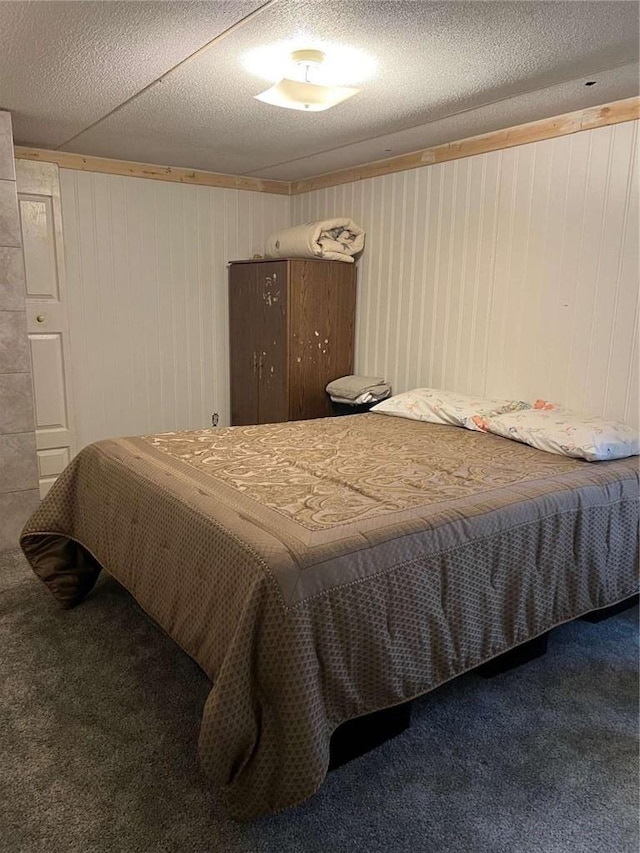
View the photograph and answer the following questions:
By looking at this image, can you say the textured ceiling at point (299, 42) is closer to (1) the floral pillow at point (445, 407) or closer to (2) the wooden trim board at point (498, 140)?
(2) the wooden trim board at point (498, 140)

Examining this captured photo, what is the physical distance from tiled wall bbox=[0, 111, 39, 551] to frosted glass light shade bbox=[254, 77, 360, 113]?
1470mm

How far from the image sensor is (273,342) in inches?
163

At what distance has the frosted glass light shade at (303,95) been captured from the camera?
233cm

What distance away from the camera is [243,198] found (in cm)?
457

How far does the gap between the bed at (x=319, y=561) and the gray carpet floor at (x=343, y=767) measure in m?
0.25

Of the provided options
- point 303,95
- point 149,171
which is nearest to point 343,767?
point 303,95

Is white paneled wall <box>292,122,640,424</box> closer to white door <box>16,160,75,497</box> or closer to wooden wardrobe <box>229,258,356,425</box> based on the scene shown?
wooden wardrobe <box>229,258,356,425</box>

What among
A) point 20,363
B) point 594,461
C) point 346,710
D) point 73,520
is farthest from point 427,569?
point 20,363

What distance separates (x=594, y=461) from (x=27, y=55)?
8.75ft

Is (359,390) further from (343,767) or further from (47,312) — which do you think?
(343,767)

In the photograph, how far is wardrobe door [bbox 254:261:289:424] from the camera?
159 inches

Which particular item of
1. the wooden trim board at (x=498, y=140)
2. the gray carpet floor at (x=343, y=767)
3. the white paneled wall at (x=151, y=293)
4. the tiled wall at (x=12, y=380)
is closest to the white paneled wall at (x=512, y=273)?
the wooden trim board at (x=498, y=140)

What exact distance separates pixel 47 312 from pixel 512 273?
2.76 meters

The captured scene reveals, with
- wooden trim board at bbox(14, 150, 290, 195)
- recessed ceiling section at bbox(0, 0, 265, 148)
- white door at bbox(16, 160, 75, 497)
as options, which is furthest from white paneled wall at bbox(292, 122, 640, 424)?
white door at bbox(16, 160, 75, 497)
